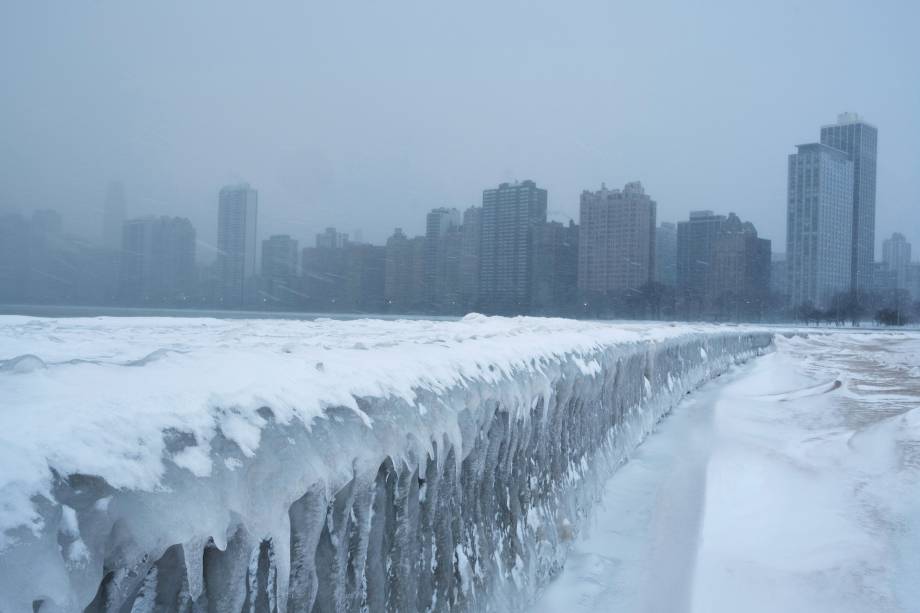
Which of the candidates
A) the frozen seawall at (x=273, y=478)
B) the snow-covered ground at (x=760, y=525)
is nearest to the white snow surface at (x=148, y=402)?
the frozen seawall at (x=273, y=478)

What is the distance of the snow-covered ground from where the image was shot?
339cm

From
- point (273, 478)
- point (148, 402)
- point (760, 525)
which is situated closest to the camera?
point (148, 402)

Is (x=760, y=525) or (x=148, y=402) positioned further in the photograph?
(x=760, y=525)

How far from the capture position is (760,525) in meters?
4.44

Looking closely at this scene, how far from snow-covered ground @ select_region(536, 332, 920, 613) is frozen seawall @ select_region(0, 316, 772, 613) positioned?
2.17 ft

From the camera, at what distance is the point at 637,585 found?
360cm

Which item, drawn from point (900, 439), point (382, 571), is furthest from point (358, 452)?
point (900, 439)

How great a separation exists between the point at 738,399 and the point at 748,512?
256 inches

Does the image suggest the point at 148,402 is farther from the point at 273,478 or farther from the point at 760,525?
the point at 760,525

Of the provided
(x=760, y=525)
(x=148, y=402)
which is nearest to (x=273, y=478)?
(x=148, y=402)

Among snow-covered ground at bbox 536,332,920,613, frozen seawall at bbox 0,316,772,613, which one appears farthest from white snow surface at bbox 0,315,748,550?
snow-covered ground at bbox 536,332,920,613

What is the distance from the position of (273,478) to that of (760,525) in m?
3.93

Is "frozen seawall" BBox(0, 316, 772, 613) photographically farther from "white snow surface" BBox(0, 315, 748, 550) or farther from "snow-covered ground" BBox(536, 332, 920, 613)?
"snow-covered ground" BBox(536, 332, 920, 613)

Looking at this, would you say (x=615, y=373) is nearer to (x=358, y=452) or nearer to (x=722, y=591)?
(x=722, y=591)
